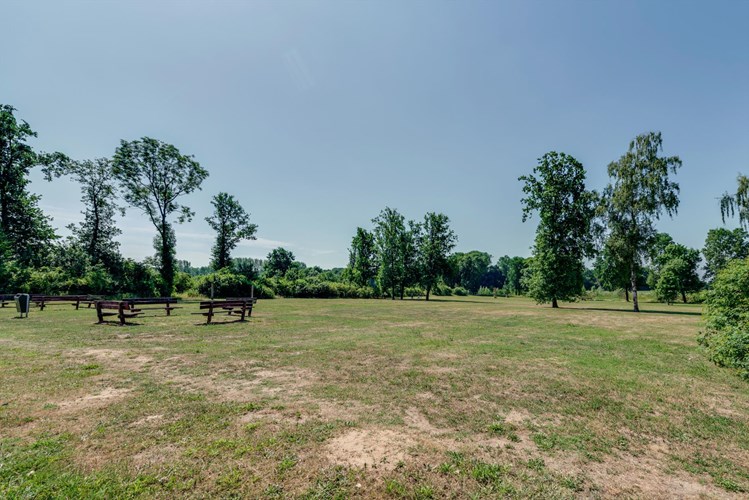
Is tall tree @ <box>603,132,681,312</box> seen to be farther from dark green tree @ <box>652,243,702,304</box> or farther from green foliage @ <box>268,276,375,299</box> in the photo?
green foliage @ <box>268,276,375,299</box>

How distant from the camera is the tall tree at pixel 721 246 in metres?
54.6

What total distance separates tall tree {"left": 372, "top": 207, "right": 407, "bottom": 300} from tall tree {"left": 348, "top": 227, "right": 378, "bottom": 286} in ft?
19.0

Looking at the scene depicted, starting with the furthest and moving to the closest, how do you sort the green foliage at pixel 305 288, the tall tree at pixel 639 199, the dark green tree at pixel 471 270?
the dark green tree at pixel 471 270, the green foliage at pixel 305 288, the tall tree at pixel 639 199

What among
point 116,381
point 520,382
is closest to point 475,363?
point 520,382

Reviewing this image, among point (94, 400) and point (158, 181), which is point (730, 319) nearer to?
point (94, 400)

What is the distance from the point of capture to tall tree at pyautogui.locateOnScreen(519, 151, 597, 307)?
3300 cm

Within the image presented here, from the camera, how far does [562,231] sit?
33.4m

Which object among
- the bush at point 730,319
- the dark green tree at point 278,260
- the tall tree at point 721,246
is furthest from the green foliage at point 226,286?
the tall tree at point 721,246

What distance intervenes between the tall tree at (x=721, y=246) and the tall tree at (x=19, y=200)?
98.0 metres

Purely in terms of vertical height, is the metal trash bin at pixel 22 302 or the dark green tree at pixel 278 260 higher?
the dark green tree at pixel 278 260

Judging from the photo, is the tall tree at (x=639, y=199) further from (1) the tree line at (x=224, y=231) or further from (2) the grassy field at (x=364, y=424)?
(2) the grassy field at (x=364, y=424)

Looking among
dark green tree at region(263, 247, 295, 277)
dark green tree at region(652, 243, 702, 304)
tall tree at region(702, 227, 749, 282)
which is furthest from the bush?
dark green tree at region(263, 247, 295, 277)

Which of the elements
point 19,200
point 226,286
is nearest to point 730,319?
point 226,286

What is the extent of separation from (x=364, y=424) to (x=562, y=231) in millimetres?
35586
